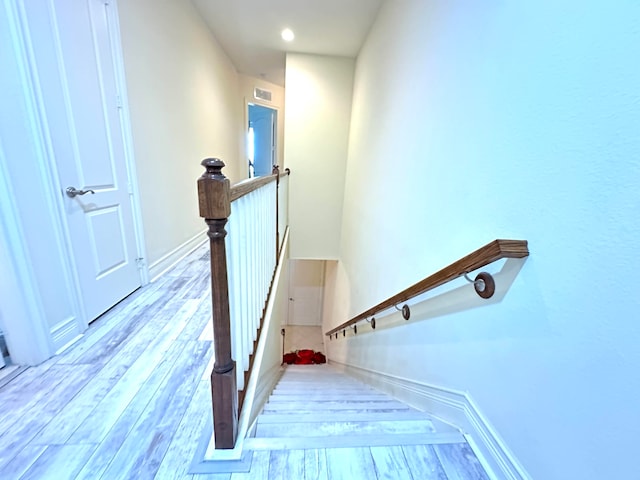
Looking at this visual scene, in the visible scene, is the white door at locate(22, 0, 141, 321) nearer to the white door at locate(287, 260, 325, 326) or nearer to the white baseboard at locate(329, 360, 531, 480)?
the white baseboard at locate(329, 360, 531, 480)

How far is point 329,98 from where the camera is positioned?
4109 mm

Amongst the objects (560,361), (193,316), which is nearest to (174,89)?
(193,316)

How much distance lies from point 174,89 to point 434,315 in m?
3.22

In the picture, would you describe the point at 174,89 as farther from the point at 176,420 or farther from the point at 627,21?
the point at 627,21

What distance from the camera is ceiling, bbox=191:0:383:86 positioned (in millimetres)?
2941

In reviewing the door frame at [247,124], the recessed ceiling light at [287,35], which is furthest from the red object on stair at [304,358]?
the recessed ceiling light at [287,35]

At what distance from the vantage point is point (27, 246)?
4.43ft

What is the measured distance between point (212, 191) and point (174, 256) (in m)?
2.45

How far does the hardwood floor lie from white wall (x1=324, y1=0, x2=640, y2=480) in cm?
35

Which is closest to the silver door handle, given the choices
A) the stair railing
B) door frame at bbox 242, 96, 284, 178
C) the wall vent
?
the stair railing

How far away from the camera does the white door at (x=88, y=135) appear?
4.87 ft

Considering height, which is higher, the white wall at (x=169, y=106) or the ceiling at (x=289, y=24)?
the ceiling at (x=289, y=24)

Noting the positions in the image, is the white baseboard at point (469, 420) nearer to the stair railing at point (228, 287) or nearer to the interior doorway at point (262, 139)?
the stair railing at point (228, 287)

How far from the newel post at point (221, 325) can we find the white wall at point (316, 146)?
359 centimetres
